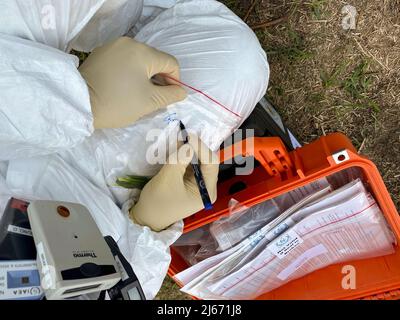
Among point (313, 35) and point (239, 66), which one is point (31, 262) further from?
point (313, 35)

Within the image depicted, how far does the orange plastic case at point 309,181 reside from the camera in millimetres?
1061

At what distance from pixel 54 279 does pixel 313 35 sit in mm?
953

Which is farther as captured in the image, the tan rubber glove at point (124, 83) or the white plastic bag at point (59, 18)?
the tan rubber glove at point (124, 83)

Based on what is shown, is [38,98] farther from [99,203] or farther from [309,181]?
[309,181]

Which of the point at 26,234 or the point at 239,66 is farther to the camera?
the point at 239,66

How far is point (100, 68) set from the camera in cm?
95

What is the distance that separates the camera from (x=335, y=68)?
1393 millimetres

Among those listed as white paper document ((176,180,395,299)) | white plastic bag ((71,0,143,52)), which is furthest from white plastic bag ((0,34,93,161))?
white paper document ((176,180,395,299))

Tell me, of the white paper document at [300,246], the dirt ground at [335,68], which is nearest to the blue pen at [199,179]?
the white paper document at [300,246]

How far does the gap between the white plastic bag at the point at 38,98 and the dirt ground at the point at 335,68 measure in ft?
2.18

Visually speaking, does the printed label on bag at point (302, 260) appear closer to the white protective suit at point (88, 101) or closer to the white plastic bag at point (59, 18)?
the white protective suit at point (88, 101)

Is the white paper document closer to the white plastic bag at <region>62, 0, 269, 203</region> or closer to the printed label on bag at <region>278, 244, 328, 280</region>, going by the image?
the printed label on bag at <region>278, 244, 328, 280</region>
